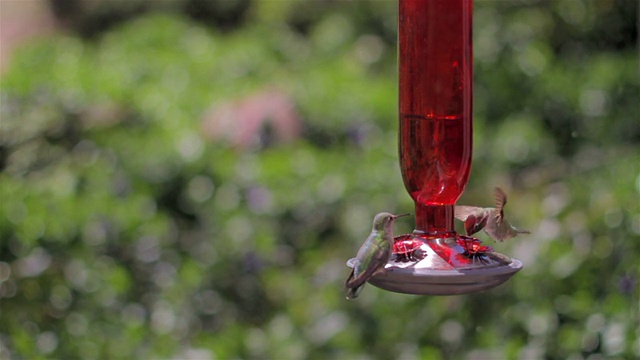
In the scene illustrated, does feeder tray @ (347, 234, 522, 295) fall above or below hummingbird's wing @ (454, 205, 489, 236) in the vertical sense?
below

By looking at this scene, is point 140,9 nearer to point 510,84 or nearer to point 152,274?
point 510,84

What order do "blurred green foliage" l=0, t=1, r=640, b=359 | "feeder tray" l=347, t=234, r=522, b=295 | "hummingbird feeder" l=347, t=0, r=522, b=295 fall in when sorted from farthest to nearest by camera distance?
"blurred green foliage" l=0, t=1, r=640, b=359, "hummingbird feeder" l=347, t=0, r=522, b=295, "feeder tray" l=347, t=234, r=522, b=295

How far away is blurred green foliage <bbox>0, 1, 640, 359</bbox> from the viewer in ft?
11.5

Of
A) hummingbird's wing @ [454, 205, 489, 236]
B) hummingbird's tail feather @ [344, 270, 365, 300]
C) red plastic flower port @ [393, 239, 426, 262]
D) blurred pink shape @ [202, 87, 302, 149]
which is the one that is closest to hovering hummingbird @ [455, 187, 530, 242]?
hummingbird's wing @ [454, 205, 489, 236]

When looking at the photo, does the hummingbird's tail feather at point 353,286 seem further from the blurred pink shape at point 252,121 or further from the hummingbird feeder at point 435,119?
the blurred pink shape at point 252,121

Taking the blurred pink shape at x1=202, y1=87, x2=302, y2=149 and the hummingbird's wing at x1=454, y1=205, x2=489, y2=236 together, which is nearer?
the hummingbird's wing at x1=454, y1=205, x2=489, y2=236

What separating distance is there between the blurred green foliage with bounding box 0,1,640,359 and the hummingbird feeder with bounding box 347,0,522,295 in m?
1.26

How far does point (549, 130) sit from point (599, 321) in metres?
2.83

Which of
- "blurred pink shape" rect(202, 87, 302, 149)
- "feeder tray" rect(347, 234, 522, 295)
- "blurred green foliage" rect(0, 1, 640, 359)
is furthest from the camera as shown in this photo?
"blurred pink shape" rect(202, 87, 302, 149)

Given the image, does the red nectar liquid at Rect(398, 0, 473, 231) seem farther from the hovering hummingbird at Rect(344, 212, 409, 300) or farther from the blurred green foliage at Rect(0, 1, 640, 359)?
the blurred green foliage at Rect(0, 1, 640, 359)

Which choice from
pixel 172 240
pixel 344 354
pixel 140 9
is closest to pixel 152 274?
pixel 172 240

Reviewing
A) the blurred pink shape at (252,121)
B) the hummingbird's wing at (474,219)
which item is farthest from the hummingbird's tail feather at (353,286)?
the blurred pink shape at (252,121)

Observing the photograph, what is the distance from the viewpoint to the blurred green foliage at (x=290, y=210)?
349 centimetres

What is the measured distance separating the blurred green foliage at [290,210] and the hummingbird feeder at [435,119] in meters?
1.26
